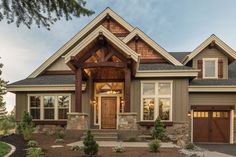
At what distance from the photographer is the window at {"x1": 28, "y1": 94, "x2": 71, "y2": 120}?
18.8 metres

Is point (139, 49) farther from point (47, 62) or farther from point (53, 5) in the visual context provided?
point (53, 5)

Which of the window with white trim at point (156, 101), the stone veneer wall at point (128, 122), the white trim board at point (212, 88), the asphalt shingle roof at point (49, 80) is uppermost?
the asphalt shingle roof at point (49, 80)

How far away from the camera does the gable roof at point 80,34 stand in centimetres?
2006

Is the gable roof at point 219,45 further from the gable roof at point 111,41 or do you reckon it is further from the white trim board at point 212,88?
the gable roof at point 111,41

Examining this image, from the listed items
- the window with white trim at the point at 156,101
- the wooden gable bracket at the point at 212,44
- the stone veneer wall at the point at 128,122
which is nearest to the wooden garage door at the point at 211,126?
the window with white trim at the point at 156,101

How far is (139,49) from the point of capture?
1906 cm

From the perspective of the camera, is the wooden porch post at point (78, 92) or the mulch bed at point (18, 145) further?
the wooden porch post at point (78, 92)

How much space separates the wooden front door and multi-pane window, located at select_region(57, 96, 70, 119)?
247 centimetres

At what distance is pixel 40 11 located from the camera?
8.10 meters

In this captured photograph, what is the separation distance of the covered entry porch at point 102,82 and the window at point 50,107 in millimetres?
1496

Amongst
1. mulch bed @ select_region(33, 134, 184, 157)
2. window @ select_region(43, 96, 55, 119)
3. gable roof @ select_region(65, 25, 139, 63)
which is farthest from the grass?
window @ select_region(43, 96, 55, 119)

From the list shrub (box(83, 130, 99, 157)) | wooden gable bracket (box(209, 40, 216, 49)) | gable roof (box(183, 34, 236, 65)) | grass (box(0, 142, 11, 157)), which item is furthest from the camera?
wooden gable bracket (box(209, 40, 216, 49))

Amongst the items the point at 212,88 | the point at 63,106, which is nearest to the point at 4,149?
the point at 63,106

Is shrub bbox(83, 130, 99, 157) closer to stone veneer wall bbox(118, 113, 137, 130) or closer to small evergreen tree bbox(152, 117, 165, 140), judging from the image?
stone veneer wall bbox(118, 113, 137, 130)
